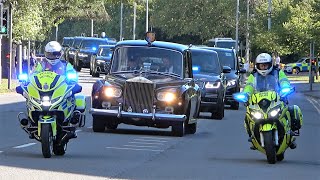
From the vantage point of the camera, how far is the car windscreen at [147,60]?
2183cm

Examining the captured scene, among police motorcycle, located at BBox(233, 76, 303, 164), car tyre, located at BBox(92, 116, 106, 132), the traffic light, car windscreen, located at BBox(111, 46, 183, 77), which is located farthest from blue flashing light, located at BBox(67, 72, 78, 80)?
the traffic light

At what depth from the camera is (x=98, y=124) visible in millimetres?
21422

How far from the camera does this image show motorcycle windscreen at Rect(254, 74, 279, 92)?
16.0m

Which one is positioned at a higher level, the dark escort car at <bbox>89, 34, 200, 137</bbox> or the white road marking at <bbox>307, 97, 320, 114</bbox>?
the dark escort car at <bbox>89, 34, 200, 137</bbox>

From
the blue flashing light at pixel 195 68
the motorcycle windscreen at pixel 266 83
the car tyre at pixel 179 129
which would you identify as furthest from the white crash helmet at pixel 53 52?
the blue flashing light at pixel 195 68

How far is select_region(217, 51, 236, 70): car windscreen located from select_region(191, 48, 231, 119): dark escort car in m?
4.25

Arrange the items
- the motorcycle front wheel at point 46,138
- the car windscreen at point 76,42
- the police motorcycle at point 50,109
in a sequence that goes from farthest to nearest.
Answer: the car windscreen at point 76,42, the police motorcycle at point 50,109, the motorcycle front wheel at point 46,138

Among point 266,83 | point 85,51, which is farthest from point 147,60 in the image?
point 85,51

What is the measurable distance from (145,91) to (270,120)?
5.85 meters

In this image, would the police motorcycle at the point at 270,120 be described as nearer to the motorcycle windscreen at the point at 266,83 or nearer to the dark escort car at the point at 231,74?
the motorcycle windscreen at the point at 266,83

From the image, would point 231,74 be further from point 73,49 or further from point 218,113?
point 73,49

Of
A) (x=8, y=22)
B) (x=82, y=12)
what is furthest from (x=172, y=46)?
(x=82, y=12)

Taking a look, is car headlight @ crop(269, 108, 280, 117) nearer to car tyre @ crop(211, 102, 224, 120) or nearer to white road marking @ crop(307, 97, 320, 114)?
car tyre @ crop(211, 102, 224, 120)

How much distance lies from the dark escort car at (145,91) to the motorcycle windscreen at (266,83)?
4.80 metres
